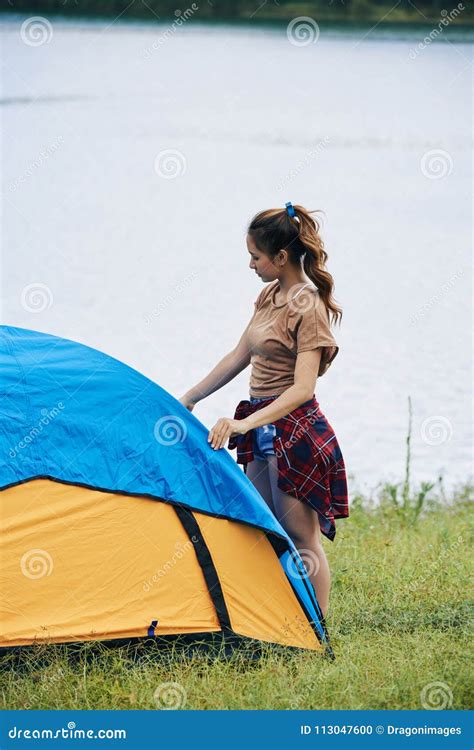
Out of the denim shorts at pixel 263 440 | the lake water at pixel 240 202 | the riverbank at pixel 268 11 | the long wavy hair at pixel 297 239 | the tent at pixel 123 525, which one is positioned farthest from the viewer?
the riverbank at pixel 268 11

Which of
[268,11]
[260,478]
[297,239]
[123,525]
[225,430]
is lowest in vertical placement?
[123,525]

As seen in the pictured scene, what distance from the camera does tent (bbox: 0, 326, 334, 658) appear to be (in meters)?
3.44

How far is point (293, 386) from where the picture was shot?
3.52 meters

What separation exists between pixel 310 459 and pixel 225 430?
32 centimetres

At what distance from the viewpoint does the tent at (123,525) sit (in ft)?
11.3

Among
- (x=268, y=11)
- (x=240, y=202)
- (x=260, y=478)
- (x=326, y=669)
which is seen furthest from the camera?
(x=268, y=11)

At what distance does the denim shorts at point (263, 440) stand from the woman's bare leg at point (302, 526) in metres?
0.03

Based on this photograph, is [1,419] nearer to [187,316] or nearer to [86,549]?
[86,549]

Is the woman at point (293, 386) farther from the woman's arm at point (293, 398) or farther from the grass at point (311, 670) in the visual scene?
the grass at point (311, 670)

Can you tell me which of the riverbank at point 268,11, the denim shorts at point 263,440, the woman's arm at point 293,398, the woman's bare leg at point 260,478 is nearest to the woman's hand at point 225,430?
the woman's arm at point 293,398

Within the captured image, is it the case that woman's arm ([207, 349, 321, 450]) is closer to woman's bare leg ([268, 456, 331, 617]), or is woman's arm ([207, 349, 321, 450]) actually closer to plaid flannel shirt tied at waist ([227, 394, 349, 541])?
plaid flannel shirt tied at waist ([227, 394, 349, 541])

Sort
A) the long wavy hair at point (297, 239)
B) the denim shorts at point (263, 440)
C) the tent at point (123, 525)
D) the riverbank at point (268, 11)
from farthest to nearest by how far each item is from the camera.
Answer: the riverbank at point (268, 11), the denim shorts at point (263, 440), the long wavy hair at point (297, 239), the tent at point (123, 525)

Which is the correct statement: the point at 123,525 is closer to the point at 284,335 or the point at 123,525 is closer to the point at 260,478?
the point at 260,478

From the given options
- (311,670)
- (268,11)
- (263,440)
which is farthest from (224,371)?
(268,11)
